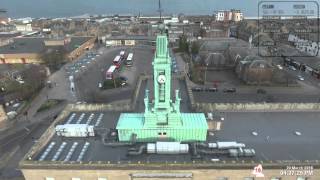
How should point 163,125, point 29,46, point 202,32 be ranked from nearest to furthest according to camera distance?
point 163,125
point 29,46
point 202,32

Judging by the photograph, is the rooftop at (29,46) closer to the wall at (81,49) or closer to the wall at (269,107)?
the wall at (81,49)

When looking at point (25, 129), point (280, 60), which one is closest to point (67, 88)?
point (25, 129)

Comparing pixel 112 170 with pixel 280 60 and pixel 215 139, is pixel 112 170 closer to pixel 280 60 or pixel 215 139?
pixel 215 139

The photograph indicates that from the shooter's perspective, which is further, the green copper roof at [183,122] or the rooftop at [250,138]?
the green copper roof at [183,122]

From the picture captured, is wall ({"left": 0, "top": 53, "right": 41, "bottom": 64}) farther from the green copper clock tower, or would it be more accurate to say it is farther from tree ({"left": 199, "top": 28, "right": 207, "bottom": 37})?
tree ({"left": 199, "top": 28, "right": 207, "bottom": 37})

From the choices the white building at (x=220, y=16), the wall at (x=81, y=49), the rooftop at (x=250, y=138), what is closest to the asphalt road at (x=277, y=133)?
the rooftop at (x=250, y=138)

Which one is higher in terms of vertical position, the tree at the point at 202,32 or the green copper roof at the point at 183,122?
the tree at the point at 202,32

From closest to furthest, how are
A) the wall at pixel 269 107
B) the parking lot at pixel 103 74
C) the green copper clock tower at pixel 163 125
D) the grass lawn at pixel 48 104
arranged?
the green copper clock tower at pixel 163 125, the wall at pixel 269 107, the grass lawn at pixel 48 104, the parking lot at pixel 103 74

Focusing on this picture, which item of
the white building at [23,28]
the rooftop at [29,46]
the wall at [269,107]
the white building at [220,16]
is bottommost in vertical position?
the wall at [269,107]

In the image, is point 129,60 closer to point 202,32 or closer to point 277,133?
point 202,32

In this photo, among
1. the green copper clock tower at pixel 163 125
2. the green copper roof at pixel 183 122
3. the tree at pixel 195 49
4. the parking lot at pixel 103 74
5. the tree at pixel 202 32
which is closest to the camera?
the green copper clock tower at pixel 163 125

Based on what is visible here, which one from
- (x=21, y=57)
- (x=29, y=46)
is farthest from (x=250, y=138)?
(x=29, y=46)
